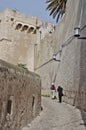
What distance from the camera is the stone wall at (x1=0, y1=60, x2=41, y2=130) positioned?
8.16 m

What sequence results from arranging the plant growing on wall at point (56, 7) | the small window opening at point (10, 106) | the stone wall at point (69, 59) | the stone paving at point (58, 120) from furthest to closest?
the plant growing on wall at point (56, 7) < the stone wall at point (69, 59) < the stone paving at point (58, 120) < the small window opening at point (10, 106)

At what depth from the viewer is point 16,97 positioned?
9.19m

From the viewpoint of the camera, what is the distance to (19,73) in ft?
31.2

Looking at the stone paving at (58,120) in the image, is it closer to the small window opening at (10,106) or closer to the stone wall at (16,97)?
the stone wall at (16,97)

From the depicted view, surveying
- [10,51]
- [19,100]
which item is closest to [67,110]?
[19,100]

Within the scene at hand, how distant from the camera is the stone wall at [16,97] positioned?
816 centimetres


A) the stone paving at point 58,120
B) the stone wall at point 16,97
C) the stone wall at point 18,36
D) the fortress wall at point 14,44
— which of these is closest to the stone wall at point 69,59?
the stone paving at point 58,120

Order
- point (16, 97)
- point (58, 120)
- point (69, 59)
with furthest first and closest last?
point (69, 59) < point (58, 120) < point (16, 97)

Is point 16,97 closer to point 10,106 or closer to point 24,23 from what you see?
point 10,106

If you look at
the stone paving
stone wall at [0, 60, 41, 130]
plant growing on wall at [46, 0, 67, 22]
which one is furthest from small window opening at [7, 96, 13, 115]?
plant growing on wall at [46, 0, 67, 22]

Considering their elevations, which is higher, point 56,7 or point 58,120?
point 56,7

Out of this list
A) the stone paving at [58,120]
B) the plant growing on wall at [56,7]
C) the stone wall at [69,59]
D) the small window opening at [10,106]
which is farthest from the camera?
the plant growing on wall at [56,7]

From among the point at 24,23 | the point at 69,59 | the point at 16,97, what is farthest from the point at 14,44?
the point at 16,97

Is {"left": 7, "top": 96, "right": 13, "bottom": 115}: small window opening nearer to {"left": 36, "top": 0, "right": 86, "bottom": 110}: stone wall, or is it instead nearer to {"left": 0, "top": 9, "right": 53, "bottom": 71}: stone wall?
{"left": 36, "top": 0, "right": 86, "bottom": 110}: stone wall
